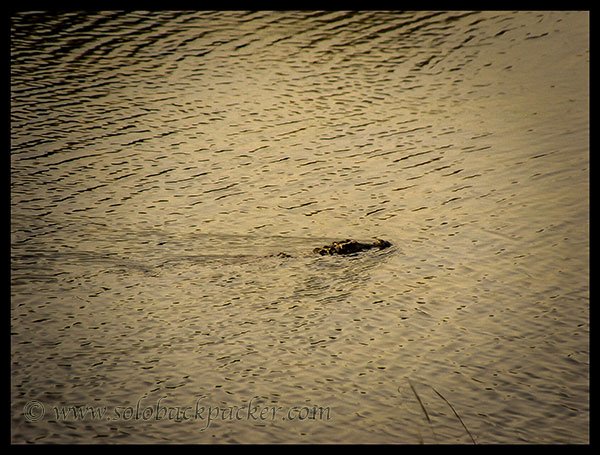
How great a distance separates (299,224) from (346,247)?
0.23 meters

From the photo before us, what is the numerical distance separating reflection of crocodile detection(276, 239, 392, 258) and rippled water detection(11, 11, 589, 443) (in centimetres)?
3

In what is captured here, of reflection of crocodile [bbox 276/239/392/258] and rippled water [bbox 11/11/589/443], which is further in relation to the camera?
reflection of crocodile [bbox 276/239/392/258]

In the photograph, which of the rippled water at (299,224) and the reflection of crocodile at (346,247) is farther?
the reflection of crocodile at (346,247)

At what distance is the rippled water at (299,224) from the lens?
6.79 feet

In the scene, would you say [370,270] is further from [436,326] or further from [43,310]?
[43,310]

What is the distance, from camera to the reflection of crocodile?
2646mm

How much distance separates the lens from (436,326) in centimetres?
234

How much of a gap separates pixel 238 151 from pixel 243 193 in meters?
0.28

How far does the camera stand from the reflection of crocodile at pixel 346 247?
2646 mm

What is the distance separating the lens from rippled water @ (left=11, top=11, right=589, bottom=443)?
2.07 metres

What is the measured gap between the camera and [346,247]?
8.70ft

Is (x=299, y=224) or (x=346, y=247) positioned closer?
(x=346, y=247)

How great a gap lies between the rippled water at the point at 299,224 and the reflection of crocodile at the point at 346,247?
3cm
